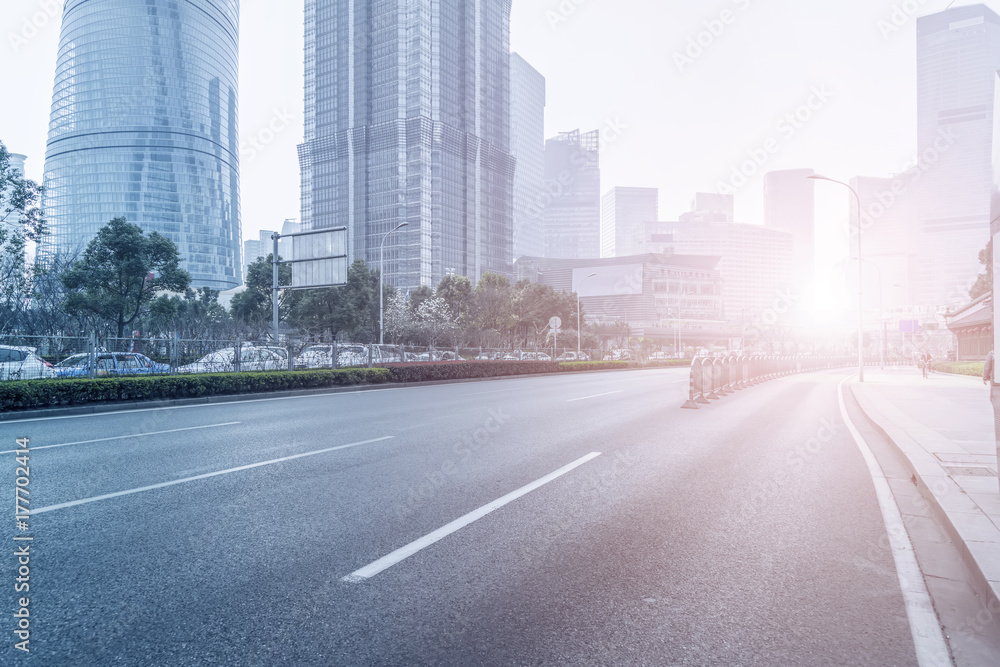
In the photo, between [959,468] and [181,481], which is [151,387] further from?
[959,468]

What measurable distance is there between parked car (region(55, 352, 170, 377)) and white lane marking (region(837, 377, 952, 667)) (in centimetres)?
1694

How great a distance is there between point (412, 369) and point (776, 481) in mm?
18789

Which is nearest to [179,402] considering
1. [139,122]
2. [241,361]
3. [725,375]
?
[241,361]

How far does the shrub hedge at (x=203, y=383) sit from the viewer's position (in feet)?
40.2

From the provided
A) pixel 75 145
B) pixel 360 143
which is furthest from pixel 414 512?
pixel 75 145

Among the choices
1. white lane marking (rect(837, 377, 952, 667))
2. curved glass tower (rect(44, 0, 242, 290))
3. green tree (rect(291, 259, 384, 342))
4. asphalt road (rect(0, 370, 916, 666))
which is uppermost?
curved glass tower (rect(44, 0, 242, 290))

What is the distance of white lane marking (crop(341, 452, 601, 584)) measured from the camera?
3.34 m

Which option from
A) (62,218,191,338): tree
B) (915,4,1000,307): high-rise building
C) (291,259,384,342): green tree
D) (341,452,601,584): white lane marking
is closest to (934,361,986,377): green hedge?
(341,452,601,584): white lane marking

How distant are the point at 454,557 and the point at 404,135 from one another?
121 meters

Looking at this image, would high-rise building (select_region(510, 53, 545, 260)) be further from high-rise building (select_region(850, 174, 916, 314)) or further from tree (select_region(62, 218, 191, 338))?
tree (select_region(62, 218, 191, 338))

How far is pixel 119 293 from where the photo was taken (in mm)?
30984

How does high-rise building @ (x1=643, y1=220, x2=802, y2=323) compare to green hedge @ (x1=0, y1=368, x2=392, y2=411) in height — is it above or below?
above

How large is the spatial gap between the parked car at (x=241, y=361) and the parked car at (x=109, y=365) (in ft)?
3.48

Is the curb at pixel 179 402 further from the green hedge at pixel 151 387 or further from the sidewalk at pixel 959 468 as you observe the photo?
the sidewalk at pixel 959 468
